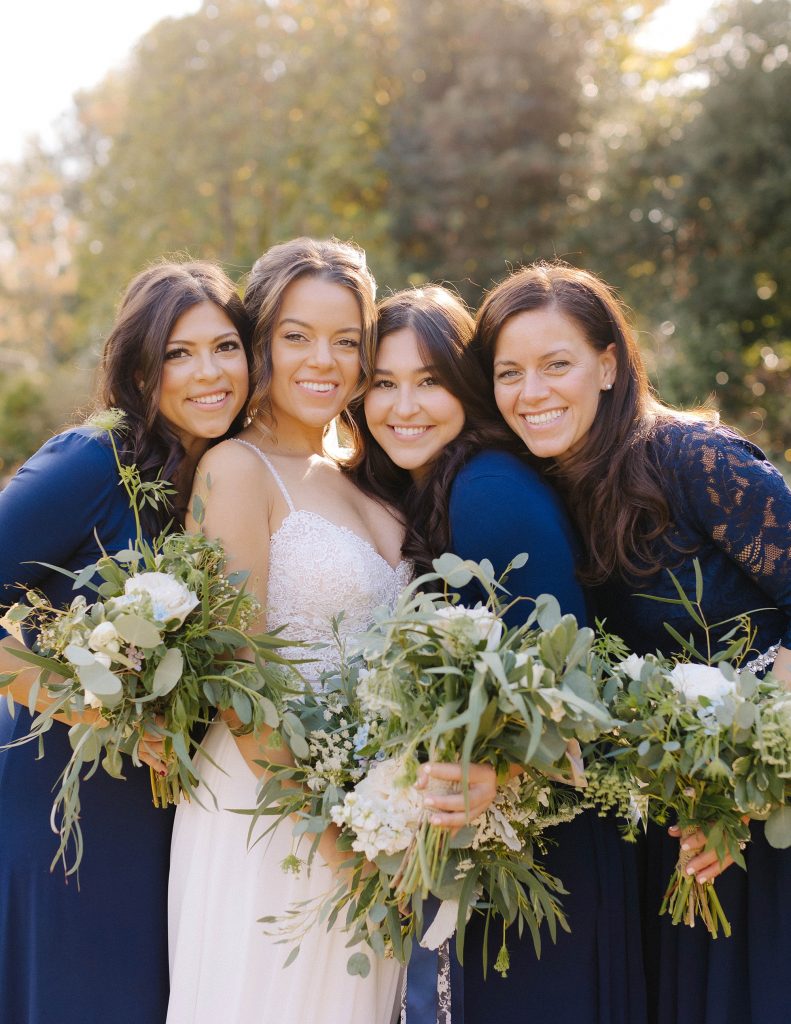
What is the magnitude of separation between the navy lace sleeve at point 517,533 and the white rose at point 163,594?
0.91 m

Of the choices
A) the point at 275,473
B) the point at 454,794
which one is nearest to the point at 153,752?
the point at 454,794

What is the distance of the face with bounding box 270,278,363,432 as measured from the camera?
135 inches

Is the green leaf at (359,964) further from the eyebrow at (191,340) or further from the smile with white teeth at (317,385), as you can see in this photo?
the eyebrow at (191,340)

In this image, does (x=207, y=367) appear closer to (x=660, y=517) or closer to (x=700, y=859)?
(x=660, y=517)

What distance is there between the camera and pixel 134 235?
2164cm

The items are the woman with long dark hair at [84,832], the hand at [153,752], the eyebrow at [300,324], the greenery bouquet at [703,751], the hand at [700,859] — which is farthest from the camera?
the eyebrow at [300,324]

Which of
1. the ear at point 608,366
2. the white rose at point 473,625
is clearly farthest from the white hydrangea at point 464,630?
the ear at point 608,366

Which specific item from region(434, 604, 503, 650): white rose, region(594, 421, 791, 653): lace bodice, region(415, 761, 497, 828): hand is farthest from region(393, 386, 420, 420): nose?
region(415, 761, 497, 828): hand

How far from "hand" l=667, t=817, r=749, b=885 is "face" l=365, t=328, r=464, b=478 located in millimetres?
1586

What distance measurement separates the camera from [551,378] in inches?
127

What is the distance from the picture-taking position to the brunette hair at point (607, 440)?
119 inches

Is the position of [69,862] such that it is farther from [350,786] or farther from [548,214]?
[548,214]

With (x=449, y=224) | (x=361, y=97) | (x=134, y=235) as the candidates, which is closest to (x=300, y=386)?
(x=449, y=224)

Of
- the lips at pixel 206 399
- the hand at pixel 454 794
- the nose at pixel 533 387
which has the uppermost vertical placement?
the nose at pixel 533 387
